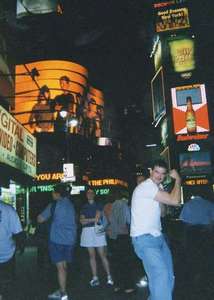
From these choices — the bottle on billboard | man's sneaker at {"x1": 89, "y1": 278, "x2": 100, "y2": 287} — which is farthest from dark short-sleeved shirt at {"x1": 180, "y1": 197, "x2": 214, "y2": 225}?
the bottle on billboard

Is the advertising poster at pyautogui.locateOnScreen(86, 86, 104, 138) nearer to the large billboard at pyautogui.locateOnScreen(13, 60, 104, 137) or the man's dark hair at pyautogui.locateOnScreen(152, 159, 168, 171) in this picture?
the large billboard at pyautogui.locateOnScreen(13, 60, 104, 137)

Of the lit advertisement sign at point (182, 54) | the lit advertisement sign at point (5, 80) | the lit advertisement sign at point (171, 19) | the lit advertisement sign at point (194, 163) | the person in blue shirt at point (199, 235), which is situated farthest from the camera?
the lit advertisement sign at point (171, 19)

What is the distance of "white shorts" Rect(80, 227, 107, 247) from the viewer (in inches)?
348

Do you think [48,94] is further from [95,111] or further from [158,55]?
[158,55]

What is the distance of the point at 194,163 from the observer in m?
50.9

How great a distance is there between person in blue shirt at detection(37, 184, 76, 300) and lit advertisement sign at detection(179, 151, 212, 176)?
4380 centimetres

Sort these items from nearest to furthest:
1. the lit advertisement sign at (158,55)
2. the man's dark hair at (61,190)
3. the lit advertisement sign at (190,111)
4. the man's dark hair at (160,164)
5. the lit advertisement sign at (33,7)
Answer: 1. the man's dark hair at (160,164)
2. the man's dark hair at (61,190)
3. the lit advertisement sign at (33,7)
4. the lit advertisement sign at (190,111)
5. the lit advertisement sign at (158,55)

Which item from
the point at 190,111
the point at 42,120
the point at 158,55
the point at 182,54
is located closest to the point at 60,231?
the point at 42,120

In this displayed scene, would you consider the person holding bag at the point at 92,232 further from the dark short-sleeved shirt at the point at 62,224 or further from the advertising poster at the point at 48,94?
the advertising poster at the point at 48,94

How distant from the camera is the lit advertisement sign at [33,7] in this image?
46.7ft

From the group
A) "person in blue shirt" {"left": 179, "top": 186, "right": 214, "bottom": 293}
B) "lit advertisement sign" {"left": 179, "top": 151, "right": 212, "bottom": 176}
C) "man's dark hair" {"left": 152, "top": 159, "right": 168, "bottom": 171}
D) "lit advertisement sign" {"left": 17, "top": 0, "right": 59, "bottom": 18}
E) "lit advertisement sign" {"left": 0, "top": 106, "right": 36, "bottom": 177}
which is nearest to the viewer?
"man's dark hair" {"left": 152, "top": 159, "right": 168, "bottom": 171}

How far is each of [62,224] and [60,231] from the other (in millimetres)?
130

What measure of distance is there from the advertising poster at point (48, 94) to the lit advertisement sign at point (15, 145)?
28523 millimetres

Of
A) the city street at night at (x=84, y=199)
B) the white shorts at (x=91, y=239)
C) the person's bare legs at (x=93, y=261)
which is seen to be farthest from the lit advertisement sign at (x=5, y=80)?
the person's bare legs at (x=93, y=261)
